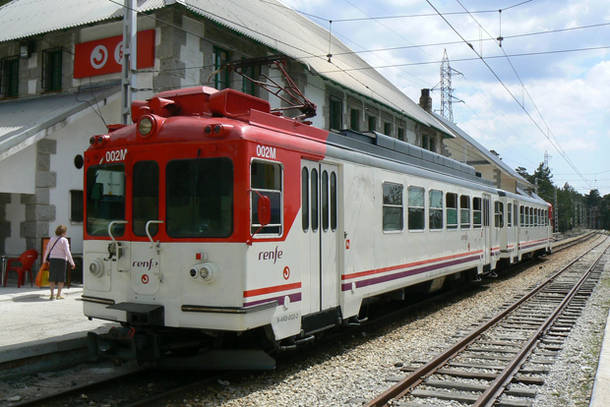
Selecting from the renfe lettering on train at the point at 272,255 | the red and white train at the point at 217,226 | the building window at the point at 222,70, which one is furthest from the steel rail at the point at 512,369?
the building window at the point at 222,70

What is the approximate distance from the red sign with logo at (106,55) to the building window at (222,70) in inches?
76.6

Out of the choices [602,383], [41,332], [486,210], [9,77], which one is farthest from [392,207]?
[9,77]

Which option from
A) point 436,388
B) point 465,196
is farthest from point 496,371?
point 465,196

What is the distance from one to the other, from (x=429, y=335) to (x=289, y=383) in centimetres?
360

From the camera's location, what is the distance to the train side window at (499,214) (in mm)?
17300

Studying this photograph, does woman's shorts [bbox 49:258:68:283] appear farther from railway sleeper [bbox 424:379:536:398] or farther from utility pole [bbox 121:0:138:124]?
railway sleeper [bbox 424:379:536:398]

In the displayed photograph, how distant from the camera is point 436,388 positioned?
6727 mm

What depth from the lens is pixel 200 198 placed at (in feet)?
20.7

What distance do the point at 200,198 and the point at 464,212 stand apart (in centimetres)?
872

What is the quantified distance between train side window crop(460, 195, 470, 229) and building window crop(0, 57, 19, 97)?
1393cm

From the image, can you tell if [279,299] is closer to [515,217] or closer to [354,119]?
[515,217]

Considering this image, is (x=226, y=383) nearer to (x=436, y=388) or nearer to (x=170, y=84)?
(x=436, y=388)

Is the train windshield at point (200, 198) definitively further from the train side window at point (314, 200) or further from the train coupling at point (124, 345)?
the train side window at point (314, 200)

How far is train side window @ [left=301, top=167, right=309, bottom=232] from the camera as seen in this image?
7137mm
